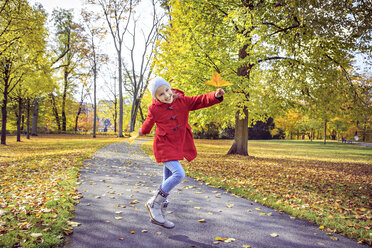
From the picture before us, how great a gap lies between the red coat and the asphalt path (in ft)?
3.26

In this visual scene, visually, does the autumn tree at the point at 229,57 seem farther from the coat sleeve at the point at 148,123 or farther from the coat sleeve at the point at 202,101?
the coat sleeve at the point at 148,123

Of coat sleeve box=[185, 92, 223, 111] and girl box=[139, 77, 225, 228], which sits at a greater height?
coat sleeve box=[185, 92, 223, 111]

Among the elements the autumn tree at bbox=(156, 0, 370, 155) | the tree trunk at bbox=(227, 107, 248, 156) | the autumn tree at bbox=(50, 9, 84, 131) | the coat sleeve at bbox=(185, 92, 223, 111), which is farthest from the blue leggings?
the autumn tree at bbox=(50, 9, 84, 131)

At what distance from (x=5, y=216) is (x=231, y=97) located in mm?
8956

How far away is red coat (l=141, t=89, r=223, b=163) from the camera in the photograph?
11.8ft

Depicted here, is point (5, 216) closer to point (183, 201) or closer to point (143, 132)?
point (143, 132)

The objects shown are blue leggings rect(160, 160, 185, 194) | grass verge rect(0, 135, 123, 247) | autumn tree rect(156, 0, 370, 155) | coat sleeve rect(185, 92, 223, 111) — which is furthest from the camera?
autumn tree rect(156, 0, 370, 155)

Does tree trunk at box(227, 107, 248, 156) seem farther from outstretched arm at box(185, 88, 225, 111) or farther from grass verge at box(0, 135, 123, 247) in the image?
outstretched arm at box(185, 88, 225, 111)

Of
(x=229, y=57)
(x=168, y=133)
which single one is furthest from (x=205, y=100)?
(x=229, y=57)

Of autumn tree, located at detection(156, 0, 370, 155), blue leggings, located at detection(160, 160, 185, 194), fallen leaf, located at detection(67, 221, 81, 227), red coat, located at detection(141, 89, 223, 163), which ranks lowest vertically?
fallen leaf, located at detection(67, 221, 81, 227)

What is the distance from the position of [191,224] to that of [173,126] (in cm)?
143

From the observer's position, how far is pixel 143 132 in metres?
3.83

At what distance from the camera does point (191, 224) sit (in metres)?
3.79

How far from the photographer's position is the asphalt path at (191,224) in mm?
3189
